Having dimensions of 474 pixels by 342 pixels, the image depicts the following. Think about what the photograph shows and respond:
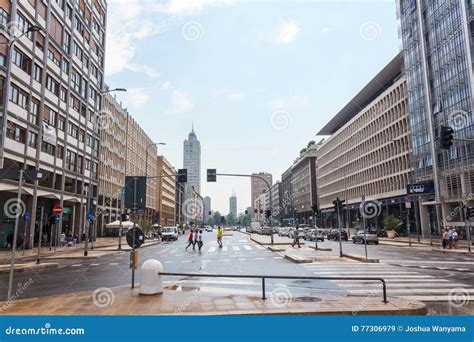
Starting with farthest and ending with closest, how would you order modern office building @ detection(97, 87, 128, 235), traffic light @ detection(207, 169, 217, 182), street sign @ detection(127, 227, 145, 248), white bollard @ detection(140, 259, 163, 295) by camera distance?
1. modern office building @ detection(97, 87, 128, 235)
2. traffic light @ detection(207, 169, 217, 182)
3. street sign @ detection(127, 227, 145, 248)
4. white bollard @ detection(140, 259, 163, 295)

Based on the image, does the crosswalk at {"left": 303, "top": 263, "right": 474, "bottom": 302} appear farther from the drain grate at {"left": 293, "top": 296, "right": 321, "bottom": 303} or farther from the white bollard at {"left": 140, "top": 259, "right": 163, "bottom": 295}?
the white bollard at {"left": 140, "top": 259, "right": 163, "bottom": 295}

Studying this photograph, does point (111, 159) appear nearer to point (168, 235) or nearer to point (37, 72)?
point (168, 235)

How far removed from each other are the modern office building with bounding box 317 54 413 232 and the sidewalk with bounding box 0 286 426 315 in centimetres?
3760

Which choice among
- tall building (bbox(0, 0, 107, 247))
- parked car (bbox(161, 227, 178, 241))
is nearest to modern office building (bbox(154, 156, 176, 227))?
parked car (bbox(161, 227, 178, 241))

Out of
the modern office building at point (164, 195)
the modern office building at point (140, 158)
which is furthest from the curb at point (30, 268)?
the modern office building at point (164, 195)

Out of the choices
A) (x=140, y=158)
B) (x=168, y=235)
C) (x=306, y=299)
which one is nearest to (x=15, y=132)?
(x=168, y=235)

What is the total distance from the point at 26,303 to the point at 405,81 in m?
58.2

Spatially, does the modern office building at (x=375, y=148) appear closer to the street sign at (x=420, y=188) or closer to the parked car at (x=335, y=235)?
the parked car at (x=335, y=235)

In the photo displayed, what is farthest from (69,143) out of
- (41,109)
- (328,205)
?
(328,205)

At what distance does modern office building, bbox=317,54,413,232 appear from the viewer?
5919cm

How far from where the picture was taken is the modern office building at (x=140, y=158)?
81688 millimetres

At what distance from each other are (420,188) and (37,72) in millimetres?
43760

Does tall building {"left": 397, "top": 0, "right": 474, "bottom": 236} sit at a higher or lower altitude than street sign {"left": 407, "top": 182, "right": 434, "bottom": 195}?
higher

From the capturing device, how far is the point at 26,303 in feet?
31.1
